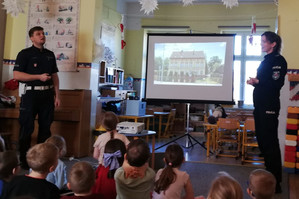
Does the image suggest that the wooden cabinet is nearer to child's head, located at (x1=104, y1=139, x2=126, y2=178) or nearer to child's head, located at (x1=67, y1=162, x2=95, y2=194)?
child's head, located at (x1=104, y1=139, x2=126, y2=178)

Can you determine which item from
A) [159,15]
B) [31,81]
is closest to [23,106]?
[31,81]

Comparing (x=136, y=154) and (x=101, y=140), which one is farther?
(x=101, y=140)

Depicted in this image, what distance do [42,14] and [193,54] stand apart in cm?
252

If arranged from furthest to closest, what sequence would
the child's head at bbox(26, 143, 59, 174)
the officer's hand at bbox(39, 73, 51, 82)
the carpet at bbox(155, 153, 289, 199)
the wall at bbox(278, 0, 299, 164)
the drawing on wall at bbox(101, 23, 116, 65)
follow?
→ the drawing on wall at bbox(101, 23, 116, 65)
the wall at bbox(278, 0, 299, 164)
the officer's hand at bbox(39, 73, 51, 82)
the carpet at bbox(155, 153, 289, 199)
the child's head at bbox(26, 143, 59, 174)

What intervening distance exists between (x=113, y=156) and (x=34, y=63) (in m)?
2.29

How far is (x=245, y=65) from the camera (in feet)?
29.7

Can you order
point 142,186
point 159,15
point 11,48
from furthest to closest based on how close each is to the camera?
point 159,15
point 11,48
point 142,186

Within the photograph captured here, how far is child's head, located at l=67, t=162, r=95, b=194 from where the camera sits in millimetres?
1494

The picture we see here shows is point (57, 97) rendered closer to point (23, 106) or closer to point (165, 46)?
point (23, 106)

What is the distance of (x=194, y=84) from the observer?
4.80 meters

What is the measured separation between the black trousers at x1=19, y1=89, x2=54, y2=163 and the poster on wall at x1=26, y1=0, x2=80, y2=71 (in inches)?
48.9

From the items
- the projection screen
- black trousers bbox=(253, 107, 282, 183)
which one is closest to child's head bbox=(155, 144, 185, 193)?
black trousers bbox=(253, 107, 282, 183)

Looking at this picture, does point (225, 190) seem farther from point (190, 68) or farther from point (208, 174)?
point (190, 68)

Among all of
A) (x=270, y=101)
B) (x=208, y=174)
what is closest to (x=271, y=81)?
(x=270, y=101)
